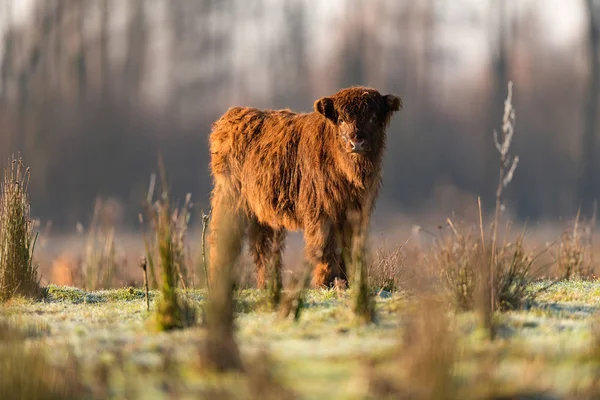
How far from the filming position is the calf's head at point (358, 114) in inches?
302

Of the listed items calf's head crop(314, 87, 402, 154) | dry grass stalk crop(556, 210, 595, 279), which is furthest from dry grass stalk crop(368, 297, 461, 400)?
dry grass stalk crop(556, 210, 595, 279)

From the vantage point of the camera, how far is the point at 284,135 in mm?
8633

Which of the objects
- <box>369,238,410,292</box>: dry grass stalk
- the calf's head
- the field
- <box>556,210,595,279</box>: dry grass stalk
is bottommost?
<box>556,210,595,279</box>: dry grass stalk

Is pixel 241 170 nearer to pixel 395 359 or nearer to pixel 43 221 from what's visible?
pixel 395 359

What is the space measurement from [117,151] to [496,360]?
28316 millimetres

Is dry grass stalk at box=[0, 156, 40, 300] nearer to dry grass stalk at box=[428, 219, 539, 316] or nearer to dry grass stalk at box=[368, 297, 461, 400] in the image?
dry grass stalk at box=[428, 219, 539, 316]

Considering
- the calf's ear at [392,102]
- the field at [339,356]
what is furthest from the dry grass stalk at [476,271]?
the calf's ear at [392,102]

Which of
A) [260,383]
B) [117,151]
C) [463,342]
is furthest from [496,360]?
[117,151]

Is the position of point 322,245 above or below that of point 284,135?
below

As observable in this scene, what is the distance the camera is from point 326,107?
25.9 ft

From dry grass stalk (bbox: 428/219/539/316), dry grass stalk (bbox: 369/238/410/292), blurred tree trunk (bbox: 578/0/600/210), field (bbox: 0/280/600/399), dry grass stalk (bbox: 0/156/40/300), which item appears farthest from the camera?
blurred tree trunk (bbox: 578/0/600/210)

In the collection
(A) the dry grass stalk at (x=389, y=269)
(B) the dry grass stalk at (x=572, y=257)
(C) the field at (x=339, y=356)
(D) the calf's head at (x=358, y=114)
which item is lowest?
(B) the dry grass stalk at (x=572, y=257)

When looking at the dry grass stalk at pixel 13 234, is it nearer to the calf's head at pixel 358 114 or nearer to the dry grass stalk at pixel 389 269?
the calf's head at pixel 358 114

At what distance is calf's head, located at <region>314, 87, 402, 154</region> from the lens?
768 cm
